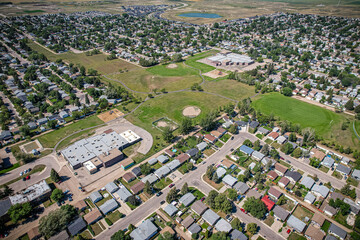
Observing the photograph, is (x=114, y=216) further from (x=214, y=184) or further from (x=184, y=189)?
(x=214, y=184)

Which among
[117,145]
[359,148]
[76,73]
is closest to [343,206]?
[359,148]

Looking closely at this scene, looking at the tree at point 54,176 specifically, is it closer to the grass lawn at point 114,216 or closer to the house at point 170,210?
the grass lawn at point 114,216

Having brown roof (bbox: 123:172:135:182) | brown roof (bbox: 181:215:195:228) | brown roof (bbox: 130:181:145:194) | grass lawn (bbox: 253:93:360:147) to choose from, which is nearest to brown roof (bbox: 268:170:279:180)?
brown roof (bbox: 181:215:195:228)

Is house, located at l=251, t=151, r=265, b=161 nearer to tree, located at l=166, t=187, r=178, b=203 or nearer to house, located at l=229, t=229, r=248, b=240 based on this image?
house, located at l=229, t=229, r=248, b=240

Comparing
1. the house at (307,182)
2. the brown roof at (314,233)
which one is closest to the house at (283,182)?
the house at (307,182)

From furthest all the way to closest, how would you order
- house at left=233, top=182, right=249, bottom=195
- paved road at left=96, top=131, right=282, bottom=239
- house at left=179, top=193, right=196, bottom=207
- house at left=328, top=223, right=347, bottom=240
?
house at left=233, top=182, right=249, bottom=195 < house at left=179, top=193, right=196, bottom=207 < paved road at left=96, top=131, right=282, bottom=239 < house at left=328, top=223, right=347, bottom=240

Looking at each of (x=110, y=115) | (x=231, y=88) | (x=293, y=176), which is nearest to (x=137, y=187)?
(x=110, y=115)
